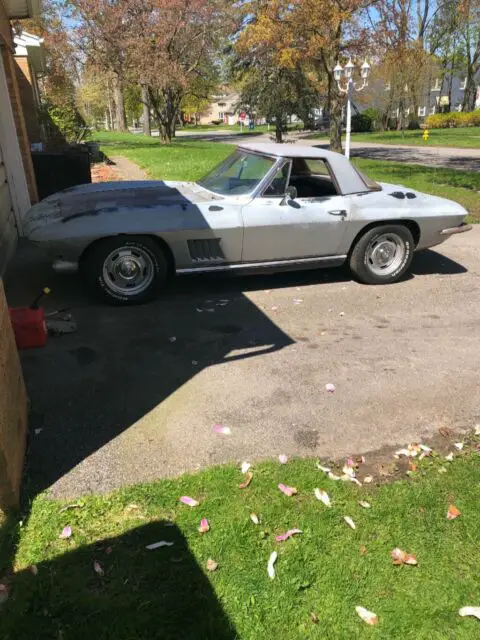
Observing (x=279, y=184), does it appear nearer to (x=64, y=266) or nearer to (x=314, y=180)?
(x=314, y=180)

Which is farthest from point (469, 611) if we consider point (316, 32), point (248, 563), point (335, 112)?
point (335, 112)

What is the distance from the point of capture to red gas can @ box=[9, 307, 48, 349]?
4293 millimetres

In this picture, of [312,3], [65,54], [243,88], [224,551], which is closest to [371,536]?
[224,551]

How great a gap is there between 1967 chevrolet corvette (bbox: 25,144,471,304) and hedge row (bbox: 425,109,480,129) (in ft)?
139

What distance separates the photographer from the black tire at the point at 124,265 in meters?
4.93

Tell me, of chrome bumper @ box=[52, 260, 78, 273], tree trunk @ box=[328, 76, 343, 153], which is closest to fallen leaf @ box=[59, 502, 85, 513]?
chrome bumper @ box=[52, 260, 78, 273]

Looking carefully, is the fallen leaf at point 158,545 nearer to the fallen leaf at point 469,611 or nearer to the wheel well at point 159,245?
the fallen leaf at point 469,611

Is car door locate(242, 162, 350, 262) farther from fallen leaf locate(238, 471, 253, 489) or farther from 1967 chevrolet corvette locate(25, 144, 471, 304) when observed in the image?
fallen leaf locate(238, 471, 253, 489)

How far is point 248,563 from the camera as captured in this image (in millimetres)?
2371

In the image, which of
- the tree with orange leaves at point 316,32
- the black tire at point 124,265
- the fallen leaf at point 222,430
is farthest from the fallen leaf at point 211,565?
the tree with orange leaves at point 316,32

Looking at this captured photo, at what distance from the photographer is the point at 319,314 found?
5242mm

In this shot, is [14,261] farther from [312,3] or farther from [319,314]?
[312,3]

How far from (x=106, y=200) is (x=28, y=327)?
1571mm

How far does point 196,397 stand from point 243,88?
36.6 meters
